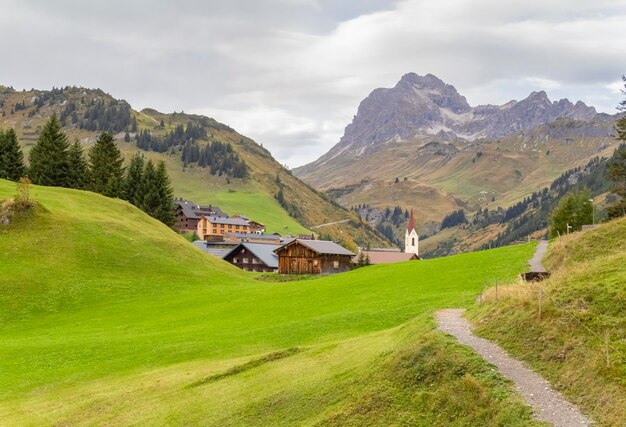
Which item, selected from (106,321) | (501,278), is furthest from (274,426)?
(106,321)

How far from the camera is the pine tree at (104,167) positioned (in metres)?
124

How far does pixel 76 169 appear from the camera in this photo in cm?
12281

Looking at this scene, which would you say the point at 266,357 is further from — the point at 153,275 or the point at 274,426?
the point at 153,275

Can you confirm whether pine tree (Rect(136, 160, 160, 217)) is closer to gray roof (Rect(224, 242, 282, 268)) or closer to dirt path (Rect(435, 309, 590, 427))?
gray roof (Rect(224, 242, 282, 268))

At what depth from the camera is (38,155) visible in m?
118

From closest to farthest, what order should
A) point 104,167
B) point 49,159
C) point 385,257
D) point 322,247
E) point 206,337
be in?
point 206,337, point 322,247, point 49,159, point 104,167, point 385,257

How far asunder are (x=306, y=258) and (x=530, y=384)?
96916mm

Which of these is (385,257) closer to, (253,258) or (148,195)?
(253,258)

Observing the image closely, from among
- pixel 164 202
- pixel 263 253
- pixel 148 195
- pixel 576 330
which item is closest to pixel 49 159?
pixel 148 195

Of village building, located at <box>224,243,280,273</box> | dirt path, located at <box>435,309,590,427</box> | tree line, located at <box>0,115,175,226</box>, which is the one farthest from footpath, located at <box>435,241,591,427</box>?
tree line, located at <box>0,115,175,226</box>

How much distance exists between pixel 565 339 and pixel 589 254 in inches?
1141

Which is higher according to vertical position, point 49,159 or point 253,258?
point 49,159

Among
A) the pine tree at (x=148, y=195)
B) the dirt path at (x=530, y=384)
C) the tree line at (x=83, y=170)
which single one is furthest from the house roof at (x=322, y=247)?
the dirt path at (x=530, y=384)

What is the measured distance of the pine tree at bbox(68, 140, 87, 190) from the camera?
121m
